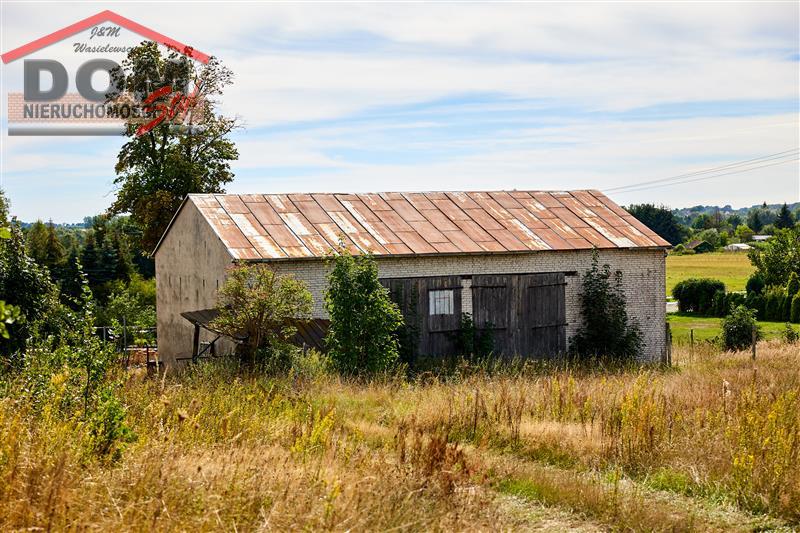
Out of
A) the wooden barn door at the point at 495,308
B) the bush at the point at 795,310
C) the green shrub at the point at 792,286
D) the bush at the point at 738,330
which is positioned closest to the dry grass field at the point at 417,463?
the wooden barn door at the point at 495,308

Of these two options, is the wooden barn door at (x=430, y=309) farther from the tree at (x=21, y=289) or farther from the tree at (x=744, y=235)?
the tree at (x=744, y=235)

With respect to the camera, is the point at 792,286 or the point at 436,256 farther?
the point at 792,286

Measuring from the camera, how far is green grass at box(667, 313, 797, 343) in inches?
1281

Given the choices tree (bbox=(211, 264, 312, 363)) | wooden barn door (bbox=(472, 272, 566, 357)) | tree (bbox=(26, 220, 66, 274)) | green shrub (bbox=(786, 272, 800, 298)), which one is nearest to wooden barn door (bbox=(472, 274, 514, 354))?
wooden barn door (bbox=(472, 272, 566, 357))

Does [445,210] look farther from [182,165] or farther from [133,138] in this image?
[133,138]

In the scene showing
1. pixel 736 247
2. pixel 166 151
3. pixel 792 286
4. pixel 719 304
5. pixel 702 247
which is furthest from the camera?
pixel 702 247

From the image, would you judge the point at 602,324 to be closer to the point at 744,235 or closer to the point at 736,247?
the point at 736,247

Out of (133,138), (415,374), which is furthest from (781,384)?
(133,138)

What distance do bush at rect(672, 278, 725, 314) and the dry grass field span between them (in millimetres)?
34519

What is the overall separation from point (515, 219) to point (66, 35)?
12.8 meters

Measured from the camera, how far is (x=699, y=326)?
37844 millimetres

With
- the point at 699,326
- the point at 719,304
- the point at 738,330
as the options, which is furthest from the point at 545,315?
the point at 719,304

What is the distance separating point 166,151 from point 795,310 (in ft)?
93.0

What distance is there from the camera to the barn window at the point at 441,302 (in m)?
19.7
